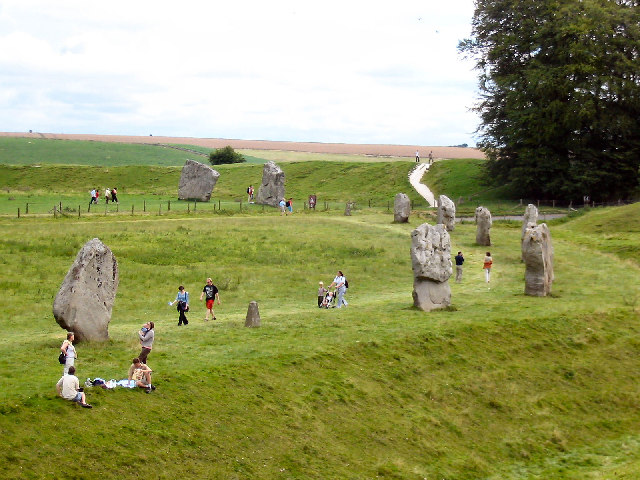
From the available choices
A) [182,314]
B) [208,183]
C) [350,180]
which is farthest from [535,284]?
[350,180]

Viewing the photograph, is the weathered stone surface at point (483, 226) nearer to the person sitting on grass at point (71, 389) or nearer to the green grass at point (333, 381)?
the green grass at point (333, 381)

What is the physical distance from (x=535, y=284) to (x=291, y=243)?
56.9ft

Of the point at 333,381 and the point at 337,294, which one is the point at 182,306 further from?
the point at 333,381

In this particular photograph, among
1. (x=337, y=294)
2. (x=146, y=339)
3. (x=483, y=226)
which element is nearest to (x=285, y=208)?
(x=483, y=226)

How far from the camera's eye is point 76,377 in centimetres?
2039

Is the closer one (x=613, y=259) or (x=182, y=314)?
(x=182, y=314)

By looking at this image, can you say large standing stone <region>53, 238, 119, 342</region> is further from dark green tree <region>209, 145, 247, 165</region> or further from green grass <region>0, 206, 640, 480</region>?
dark green tree <region>209, 145, 247, 165</region>

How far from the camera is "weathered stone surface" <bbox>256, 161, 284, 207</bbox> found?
71125 millimetres

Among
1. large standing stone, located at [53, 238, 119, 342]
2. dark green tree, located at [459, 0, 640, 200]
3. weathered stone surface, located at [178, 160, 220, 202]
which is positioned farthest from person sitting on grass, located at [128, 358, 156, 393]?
dark green tree, located at [459, 0, 640, 200]

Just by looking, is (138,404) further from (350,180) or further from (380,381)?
(350,180)

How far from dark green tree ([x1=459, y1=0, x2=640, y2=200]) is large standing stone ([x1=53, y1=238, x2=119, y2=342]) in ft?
178

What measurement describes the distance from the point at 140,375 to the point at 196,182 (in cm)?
5444

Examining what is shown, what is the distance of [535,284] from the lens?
121ft

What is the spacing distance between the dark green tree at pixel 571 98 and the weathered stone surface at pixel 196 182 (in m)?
26.7
